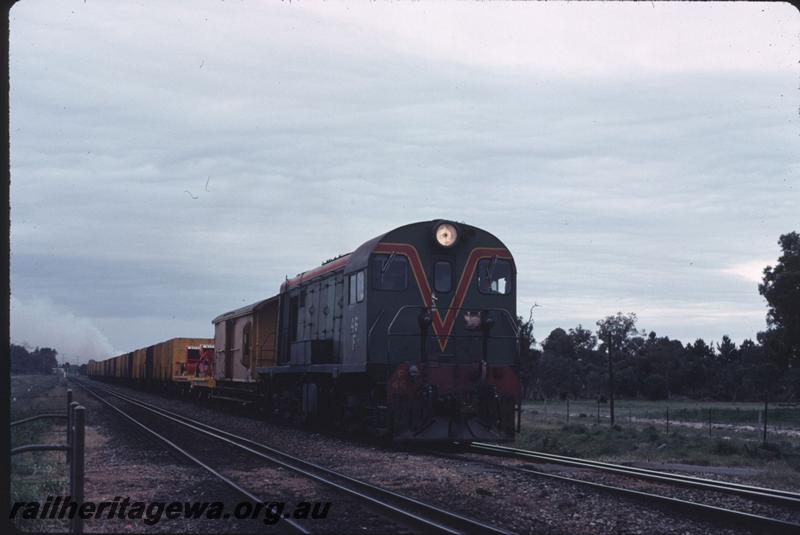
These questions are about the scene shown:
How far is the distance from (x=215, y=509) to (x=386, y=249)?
8050mm

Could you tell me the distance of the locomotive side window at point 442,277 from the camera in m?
17.1

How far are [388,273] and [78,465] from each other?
978 centimetres

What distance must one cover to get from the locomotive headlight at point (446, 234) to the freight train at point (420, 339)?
0.8 inches

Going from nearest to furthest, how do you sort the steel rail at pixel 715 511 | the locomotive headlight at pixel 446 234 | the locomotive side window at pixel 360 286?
1. the steel rail at pixel 715 511
2. the locomotive headlight at pixel 446 234
3. the locomotive side window at pixel 360 286

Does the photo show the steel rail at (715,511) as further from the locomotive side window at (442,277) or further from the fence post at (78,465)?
the fence post at (78,465)

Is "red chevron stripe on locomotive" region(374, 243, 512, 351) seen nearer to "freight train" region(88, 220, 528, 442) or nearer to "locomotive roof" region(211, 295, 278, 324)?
"freight train" region(88, 220, 528, 442)

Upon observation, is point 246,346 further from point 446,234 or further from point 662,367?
point 662,367

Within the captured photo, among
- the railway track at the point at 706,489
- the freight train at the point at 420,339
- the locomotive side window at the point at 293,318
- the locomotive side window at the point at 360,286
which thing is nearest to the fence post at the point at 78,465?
the railway track at the point at 706,489

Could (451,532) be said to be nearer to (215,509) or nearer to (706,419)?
(215,509)

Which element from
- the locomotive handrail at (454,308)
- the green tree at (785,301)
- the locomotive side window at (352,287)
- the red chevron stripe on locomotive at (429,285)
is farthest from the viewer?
the green tree at (785,301)

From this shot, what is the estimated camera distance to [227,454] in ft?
52.0

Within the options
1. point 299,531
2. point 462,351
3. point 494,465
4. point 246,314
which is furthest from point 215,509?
point 246,314

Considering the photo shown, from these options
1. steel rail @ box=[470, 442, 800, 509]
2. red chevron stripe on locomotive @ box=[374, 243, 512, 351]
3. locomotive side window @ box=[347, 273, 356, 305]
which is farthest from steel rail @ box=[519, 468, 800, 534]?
locomotive side window @ box=[347, 273, 356, 305]

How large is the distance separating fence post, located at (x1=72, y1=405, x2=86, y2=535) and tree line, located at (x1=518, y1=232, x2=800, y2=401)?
46.3 meters
